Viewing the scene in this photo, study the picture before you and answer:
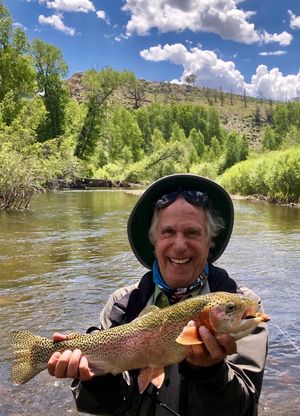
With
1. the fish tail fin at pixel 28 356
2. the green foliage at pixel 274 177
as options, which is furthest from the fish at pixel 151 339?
the green foliage at pixel 274 177

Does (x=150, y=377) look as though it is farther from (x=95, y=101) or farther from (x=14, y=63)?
(x=95, y=101)

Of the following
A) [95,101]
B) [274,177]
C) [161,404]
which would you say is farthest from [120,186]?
[161,404]

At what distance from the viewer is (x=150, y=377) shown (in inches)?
98.0

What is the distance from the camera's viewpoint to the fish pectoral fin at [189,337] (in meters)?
2.20

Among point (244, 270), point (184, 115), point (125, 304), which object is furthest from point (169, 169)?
point (184, 115)

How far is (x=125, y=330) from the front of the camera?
8.53 feet

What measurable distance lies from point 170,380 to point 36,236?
15.9 m

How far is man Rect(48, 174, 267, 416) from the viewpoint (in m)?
2.40

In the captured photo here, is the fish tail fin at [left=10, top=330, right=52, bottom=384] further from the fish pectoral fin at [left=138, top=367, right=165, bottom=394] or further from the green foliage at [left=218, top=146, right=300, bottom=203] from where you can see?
the green foliage at [left=218, top=146, right=300, bottom=203]

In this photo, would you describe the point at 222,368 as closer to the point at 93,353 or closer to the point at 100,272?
the point at 93,353

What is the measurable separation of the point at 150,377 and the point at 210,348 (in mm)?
447

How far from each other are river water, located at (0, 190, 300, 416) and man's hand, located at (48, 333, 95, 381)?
3.30 metres

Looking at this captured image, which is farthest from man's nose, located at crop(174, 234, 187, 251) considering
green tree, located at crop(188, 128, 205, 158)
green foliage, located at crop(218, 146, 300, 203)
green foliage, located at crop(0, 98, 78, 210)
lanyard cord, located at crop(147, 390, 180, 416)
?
green tree, located at crop(188, 128, 205, 158)

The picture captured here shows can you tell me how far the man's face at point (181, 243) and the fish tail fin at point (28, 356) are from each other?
0.81 meters
